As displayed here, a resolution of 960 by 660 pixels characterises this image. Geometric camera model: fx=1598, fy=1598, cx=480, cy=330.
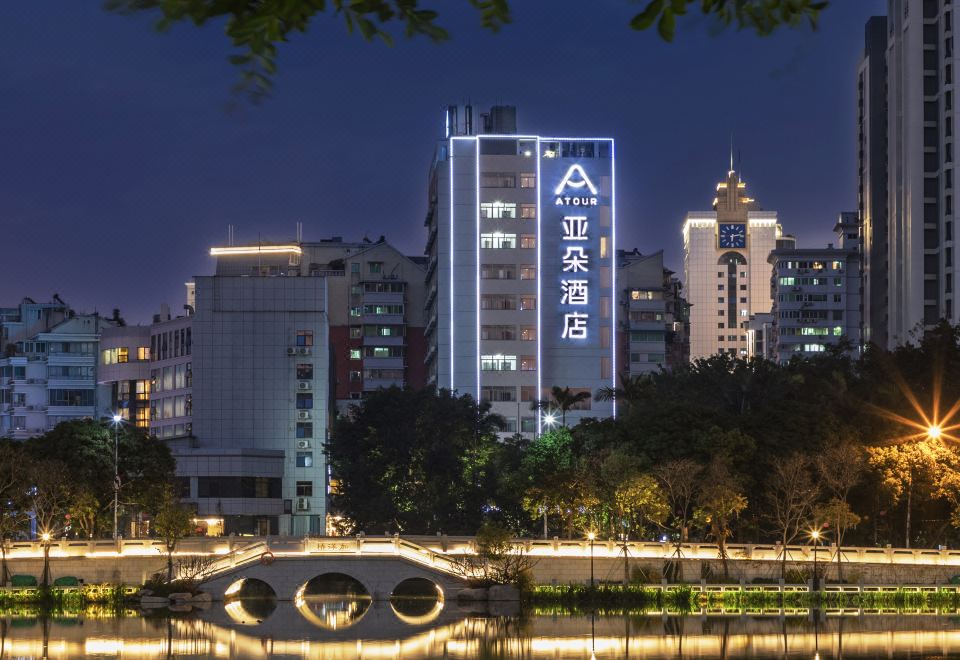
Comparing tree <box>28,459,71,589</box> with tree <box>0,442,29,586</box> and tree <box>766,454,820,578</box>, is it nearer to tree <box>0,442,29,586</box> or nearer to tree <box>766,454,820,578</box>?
tree <box>0,442,29,586</box>

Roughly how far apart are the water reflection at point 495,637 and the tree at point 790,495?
711cm

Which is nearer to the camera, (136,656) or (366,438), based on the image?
(136,656)

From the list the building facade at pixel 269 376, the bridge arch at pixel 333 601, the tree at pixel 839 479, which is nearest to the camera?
the bridge arch at pixel 333 601

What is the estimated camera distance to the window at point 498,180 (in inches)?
5094

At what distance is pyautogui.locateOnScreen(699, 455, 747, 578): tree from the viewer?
72.0 m

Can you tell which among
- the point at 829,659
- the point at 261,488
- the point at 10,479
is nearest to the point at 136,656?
the point at 829,659

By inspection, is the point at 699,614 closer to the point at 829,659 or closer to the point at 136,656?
the point at 829,659

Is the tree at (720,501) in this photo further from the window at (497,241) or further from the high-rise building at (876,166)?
the high-rise building at (876,166)

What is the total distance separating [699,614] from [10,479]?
3475 centimetres

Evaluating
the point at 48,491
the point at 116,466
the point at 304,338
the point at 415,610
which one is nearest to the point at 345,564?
the point at 415,610

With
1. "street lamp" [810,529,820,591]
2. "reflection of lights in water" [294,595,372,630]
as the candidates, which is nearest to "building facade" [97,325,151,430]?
"reflection of lights in water" [294,595,372,630]

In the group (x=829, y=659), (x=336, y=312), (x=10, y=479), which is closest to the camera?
(x=829, y=659)

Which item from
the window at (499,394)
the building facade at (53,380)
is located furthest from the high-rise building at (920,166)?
the building facade at (53,380)

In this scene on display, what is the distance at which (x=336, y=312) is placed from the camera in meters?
157
